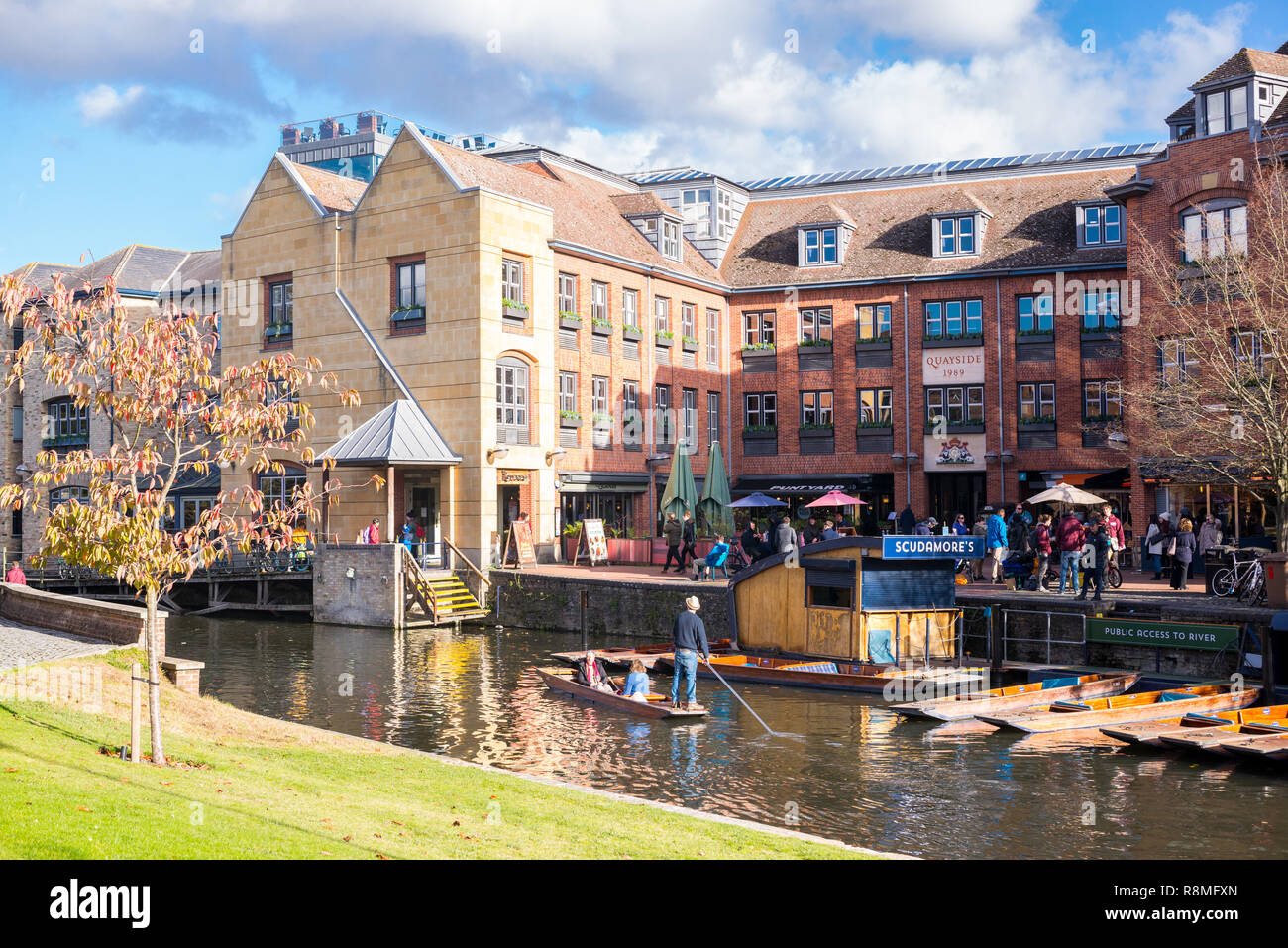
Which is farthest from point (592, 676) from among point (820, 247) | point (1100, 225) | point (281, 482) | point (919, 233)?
point (919, 233)

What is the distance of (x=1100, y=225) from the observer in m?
42.6

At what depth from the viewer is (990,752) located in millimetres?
17312

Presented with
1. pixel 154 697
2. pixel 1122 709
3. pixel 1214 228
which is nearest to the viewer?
pixel 154 697

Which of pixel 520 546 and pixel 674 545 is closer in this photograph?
pixel 674 545

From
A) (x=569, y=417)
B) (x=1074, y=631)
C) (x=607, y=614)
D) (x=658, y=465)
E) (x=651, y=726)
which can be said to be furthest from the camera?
(x=658, y=465)

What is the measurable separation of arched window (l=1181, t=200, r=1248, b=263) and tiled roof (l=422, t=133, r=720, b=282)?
17.4 metres

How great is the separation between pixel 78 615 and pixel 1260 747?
66.2ft

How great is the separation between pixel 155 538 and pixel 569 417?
2859cm

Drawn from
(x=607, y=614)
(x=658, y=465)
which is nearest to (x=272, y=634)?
(x=607, y=614)

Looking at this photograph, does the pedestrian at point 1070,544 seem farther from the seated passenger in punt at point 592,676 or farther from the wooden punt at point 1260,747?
the seated passenger in punt at point 592,676

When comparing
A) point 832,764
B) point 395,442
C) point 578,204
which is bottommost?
point 832,764

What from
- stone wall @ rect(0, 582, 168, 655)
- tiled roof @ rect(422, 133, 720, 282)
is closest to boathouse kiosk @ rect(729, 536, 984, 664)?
stone wall @ rect(0, 582, 168, 655)

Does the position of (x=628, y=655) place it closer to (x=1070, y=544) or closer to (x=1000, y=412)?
(x=1070, y=544)
